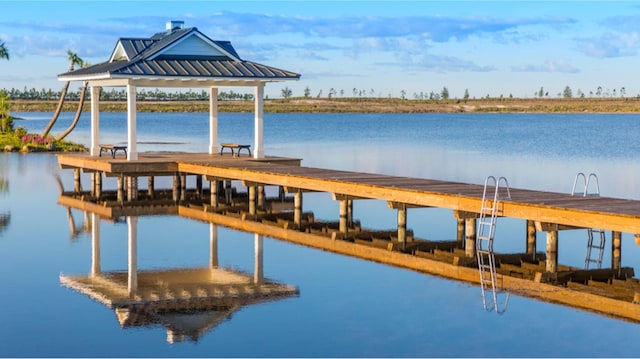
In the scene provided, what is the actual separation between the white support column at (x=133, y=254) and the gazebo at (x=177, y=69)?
518cm

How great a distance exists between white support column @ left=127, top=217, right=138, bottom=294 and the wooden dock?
1582 mm

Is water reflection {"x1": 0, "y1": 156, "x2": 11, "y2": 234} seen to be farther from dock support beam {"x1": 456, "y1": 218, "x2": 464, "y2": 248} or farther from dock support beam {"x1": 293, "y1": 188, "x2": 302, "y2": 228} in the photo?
dock support beam {"x1": 456, "y1": 218, "x2": 464, "y2": 248}

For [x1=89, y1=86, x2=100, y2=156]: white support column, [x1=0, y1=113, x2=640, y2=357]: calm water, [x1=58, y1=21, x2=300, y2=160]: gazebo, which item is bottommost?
[x1=0, y1=113, x2=640, y2=357]: calm water

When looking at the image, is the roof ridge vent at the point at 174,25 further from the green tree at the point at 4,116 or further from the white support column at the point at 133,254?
the green tree at the point at 4,116

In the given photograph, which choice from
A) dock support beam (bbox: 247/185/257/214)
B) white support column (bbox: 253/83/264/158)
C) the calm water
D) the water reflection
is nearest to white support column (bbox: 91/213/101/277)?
the calm water

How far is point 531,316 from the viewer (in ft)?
42.6

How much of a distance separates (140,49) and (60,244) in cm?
1102

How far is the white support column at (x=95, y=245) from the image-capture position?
647 inches

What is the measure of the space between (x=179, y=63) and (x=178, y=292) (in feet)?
46.4

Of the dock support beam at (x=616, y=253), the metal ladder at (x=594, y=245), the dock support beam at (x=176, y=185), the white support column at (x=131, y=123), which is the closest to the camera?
the dock support beam at (x=616, y=253)

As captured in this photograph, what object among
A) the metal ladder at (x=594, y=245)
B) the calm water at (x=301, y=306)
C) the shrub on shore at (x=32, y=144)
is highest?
the shrub on shore at (x=32, y=144)

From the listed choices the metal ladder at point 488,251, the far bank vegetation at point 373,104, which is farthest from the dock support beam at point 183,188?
the far bank vegetation at point 373,104

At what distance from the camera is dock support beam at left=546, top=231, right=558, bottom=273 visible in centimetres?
1591

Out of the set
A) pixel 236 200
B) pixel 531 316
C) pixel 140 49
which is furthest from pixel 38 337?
pixel 140 49
